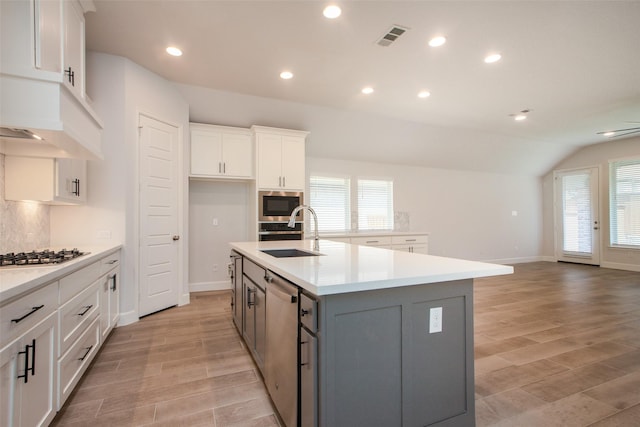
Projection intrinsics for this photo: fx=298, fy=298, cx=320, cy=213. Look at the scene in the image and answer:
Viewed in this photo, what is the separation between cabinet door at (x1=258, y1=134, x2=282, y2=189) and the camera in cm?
461

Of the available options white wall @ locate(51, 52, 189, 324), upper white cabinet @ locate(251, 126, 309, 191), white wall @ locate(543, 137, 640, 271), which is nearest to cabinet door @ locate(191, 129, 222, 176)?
upper white cabinet @ locate(251, 126, 309, 191)

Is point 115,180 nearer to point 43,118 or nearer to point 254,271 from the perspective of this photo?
point 43,118

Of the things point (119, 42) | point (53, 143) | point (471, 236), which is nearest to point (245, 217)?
point (119, 42)

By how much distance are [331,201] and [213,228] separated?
232 centimetres

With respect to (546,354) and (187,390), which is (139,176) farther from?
(546,354)

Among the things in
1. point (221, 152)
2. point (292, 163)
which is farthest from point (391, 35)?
point (221, 152)

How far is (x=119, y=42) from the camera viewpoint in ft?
9.97

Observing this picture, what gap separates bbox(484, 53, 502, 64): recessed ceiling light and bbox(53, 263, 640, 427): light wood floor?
2962 mm

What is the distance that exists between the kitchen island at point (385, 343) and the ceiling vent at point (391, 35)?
2.28 metres

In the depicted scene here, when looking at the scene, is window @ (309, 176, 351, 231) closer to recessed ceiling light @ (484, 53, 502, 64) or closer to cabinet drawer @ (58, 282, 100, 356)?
recessed ceiling light @ (484, 53, 502, 64)

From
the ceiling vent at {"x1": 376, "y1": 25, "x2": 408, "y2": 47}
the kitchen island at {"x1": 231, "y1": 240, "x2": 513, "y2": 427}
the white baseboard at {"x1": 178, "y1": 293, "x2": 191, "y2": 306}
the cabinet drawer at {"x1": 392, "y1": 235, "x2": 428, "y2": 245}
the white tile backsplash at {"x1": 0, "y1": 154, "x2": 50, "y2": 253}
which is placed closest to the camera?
the kitchen island at {"x1": 231, "y1": 240, "x2": 513, "y2": 427}

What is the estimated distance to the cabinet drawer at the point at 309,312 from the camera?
1317 mm

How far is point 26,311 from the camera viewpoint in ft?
4.49

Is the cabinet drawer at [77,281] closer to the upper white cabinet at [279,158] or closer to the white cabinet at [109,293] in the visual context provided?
the white cabinet at [109,293]
